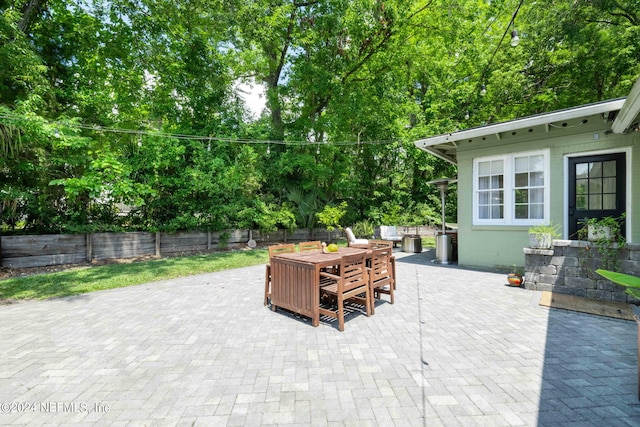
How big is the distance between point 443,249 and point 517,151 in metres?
3.05

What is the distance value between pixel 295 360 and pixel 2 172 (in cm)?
882

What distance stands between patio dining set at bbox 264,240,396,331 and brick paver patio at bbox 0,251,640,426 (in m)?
0.22

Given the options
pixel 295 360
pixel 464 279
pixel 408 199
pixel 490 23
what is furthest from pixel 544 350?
pixel 490 23

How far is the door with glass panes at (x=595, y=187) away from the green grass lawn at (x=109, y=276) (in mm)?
7700

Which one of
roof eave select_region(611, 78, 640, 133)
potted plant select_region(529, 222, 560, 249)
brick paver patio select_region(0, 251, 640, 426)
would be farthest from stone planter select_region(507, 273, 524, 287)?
roof eave select_region(611, 78, 640, 133)

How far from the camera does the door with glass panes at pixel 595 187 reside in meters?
5.44

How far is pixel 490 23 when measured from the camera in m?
16.9

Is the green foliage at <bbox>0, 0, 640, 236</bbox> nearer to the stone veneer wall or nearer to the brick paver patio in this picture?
the brick paver patio

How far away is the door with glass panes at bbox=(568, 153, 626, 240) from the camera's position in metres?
5.44

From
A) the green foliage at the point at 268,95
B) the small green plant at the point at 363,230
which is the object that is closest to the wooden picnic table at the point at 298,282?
the green foliage at the point at 268,95

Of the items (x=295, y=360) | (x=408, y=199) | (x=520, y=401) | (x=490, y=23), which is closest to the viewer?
(x=520, y=401)

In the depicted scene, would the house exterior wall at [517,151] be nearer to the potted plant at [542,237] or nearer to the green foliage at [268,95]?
the potted plant at [542,237]

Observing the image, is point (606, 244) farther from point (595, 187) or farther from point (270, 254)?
point (270, 254)

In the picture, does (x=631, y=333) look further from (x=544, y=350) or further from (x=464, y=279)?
(x=464, y=279)
